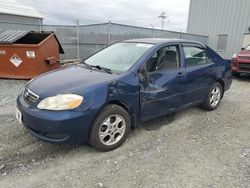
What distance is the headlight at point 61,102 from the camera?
2.70 meters

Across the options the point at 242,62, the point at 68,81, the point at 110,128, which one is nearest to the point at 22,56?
the point at 68,81

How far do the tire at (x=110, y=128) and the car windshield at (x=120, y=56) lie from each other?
64cm

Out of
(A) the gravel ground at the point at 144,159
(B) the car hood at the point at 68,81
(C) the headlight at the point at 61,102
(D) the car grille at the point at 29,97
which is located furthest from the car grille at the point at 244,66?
(D) the car grille at the point at 29,97

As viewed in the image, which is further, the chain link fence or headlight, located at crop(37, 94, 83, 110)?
the chain link fence

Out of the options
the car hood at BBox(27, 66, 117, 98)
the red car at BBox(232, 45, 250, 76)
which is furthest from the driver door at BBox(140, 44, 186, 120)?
the red car at BBox(232, 45, 250, 76)

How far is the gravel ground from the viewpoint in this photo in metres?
2.57

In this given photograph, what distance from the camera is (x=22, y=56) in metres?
6.84

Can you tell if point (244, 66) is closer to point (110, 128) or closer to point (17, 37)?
point (110, 128)

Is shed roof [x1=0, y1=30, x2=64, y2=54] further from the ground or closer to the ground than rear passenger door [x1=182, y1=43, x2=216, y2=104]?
further from the ground

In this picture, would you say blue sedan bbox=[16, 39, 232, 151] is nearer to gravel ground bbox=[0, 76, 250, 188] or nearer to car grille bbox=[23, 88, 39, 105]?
car grille bbox=[23, 88, 39, 105]

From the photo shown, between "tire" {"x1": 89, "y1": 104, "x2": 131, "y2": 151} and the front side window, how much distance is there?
85 centimetres

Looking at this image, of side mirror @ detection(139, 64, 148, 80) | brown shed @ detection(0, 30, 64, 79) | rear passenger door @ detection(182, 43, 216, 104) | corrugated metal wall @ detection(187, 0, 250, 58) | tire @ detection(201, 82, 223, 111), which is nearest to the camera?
side mirror @ detection(139, 64, 148, 80)

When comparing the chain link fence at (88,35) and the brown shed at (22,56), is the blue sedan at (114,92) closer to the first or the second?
the brown shed at (22,56)

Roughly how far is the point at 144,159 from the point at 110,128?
1.99 ft
